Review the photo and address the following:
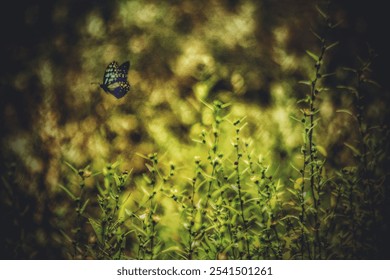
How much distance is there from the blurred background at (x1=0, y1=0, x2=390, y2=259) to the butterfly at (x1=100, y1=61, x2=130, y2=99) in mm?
26

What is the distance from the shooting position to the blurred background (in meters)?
1.33

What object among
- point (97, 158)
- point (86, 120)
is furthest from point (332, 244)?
point (86, 120)

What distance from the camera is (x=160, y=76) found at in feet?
4.63

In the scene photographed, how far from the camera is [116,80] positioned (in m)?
1.36

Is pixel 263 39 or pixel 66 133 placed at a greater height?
pixel 263 39

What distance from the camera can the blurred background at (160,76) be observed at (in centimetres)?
133

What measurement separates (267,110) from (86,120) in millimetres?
731

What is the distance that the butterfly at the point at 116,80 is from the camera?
53.4 inches

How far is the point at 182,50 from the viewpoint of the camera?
1.41 m

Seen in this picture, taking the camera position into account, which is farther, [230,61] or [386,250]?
[230,61]

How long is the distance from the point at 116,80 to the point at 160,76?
18 centimetres

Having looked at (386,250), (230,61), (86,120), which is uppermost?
(230,61)

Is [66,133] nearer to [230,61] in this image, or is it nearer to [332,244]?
[230,61]

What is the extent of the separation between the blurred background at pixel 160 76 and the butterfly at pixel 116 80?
26mm
